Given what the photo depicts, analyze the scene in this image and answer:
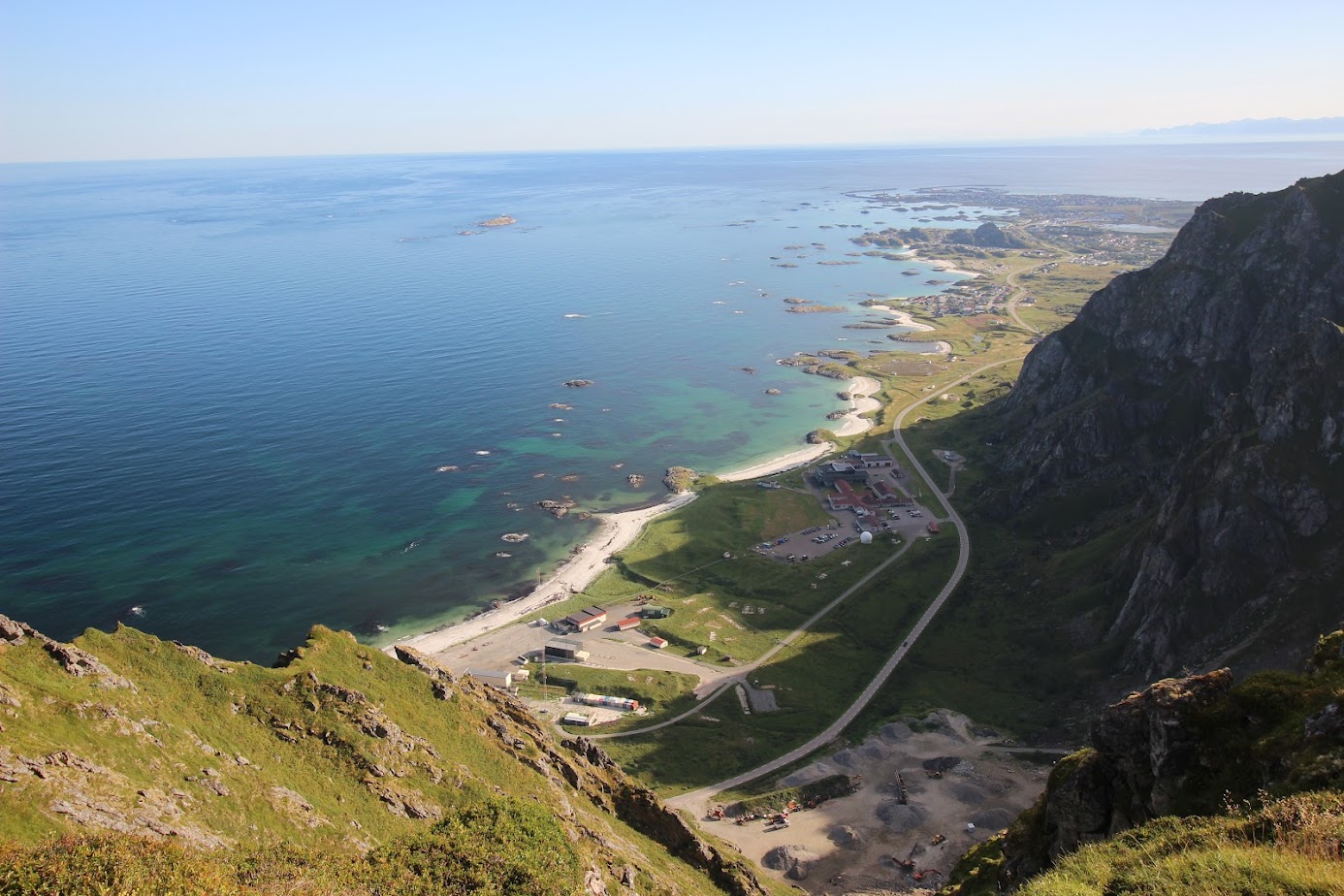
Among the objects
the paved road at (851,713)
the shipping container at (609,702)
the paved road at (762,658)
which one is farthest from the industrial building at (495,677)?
the paved road at (851,713)

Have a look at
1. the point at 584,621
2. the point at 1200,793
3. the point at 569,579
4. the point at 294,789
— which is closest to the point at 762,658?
the point at 584,621

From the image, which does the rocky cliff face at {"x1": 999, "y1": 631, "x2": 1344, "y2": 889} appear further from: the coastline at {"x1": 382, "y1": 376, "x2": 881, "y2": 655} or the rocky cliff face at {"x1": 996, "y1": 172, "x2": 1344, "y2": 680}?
the coastline at {"x1": 382, "y1": 376, "x2": 881, "y2": 655}

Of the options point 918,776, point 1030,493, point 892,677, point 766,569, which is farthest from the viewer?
point 1030,493

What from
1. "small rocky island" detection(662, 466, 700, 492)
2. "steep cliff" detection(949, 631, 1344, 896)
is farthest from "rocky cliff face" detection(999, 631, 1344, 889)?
"small rocky island" detection(662, 466, 700, 492)

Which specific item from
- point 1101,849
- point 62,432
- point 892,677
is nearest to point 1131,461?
point 892,677

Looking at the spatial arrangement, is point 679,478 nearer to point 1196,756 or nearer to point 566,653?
point 566,653

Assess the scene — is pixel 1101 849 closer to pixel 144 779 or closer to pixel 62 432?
pixel 144 779
